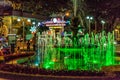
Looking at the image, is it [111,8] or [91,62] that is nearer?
[91,62]

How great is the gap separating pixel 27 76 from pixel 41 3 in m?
10.7

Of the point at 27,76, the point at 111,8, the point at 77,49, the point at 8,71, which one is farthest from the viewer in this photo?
the point at 111,8

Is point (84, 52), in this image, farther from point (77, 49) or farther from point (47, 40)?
point (47, 40)

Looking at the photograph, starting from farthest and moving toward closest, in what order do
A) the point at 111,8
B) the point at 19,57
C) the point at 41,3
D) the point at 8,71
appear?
the point at 111,8 < the point at 41,3 < the point at 19,57 < the point at 8,71

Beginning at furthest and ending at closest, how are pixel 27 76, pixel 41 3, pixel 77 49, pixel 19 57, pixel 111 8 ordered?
pixel 111 8 < pixel 41 3 < pixel 19 57 < pixel 77 49 < pixel 27 76

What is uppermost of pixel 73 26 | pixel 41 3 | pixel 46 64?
pixel 41 3

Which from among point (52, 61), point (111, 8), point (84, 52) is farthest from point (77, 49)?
point (111, 8)

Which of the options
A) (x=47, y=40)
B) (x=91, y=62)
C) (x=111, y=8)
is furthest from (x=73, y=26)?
(x=111, y=8)

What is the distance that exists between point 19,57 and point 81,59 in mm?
5132

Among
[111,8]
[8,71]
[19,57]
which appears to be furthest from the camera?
[111,8]

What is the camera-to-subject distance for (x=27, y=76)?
13703 millimetres

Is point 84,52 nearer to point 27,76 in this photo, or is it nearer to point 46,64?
point 46,64

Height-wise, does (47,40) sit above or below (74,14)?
below

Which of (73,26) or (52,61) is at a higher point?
(73,26)
